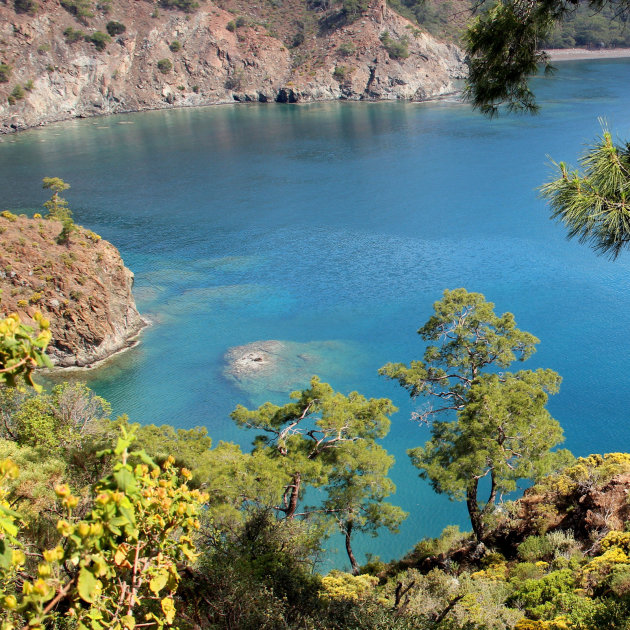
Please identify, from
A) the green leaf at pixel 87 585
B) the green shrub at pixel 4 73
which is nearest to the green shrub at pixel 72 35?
the green shrub at pixel 4 73

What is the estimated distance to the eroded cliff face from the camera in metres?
107

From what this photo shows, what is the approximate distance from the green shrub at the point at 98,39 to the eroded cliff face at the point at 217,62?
2.54 ft

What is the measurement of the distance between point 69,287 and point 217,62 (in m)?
99.5

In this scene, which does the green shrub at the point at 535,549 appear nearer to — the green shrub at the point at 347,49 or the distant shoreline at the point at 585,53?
the green shrub at the point at 347,49

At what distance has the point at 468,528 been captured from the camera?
2278 cm

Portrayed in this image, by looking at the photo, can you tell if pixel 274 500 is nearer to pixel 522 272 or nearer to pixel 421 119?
pixel 522 272

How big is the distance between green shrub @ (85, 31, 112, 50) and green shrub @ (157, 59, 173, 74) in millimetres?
9876

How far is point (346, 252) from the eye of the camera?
47188mm

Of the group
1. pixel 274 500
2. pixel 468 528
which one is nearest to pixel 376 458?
pixel 274 500

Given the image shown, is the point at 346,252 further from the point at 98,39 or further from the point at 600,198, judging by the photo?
the point at 98,39

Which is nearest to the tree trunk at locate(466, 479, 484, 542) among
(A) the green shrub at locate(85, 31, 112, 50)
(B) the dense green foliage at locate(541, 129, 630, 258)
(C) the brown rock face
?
(B) the dense green foliage at locate(541, 129, 630, 258)

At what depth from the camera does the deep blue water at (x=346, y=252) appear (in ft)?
101

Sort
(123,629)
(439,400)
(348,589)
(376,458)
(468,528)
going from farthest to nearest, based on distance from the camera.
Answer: (439,400), (468,528), (376,458), (348,589), (123,629)

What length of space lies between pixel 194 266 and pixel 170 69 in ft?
275
